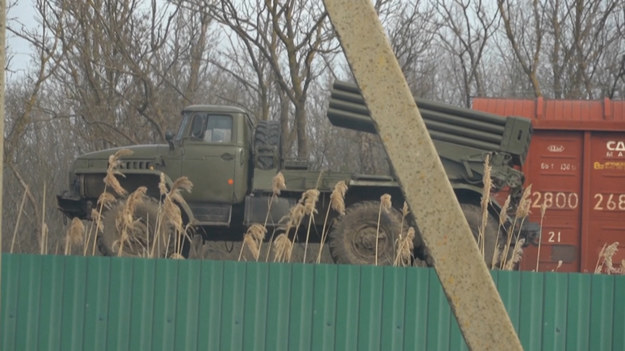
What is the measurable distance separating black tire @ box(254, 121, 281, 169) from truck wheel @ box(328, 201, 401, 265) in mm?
1373

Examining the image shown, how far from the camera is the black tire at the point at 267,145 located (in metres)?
14.2

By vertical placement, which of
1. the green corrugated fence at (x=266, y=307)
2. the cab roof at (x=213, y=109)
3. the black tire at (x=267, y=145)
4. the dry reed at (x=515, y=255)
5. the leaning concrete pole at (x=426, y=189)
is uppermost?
the cab roof at (x=213, y=109)

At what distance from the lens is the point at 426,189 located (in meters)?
3.88

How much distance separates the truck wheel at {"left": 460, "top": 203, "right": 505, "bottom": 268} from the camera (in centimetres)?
1338

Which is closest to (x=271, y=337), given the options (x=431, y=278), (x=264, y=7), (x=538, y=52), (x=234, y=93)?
(x=431, y=278)

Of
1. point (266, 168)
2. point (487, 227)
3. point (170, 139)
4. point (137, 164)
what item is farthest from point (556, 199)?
point (137, 164)

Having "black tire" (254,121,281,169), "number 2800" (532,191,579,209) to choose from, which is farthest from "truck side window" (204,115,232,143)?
"number 2800" (532,191,579,209)

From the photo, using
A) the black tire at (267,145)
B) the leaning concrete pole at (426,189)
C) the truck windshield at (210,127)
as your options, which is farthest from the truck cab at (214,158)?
the leaning concrete pole at (426,189)

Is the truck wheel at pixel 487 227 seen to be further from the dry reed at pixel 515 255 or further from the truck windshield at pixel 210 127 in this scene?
the dry reed at pixel 515 255

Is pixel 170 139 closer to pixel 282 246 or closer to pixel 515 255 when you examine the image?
pixel 282 246

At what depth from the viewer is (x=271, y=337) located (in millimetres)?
7859

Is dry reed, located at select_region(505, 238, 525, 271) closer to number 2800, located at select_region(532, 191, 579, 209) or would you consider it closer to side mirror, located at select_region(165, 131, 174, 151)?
number 2800, located at select_region(532, 191, 579, 209)

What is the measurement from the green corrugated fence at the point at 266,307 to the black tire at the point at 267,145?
6326 mm

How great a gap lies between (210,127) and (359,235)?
2607 millimetres
